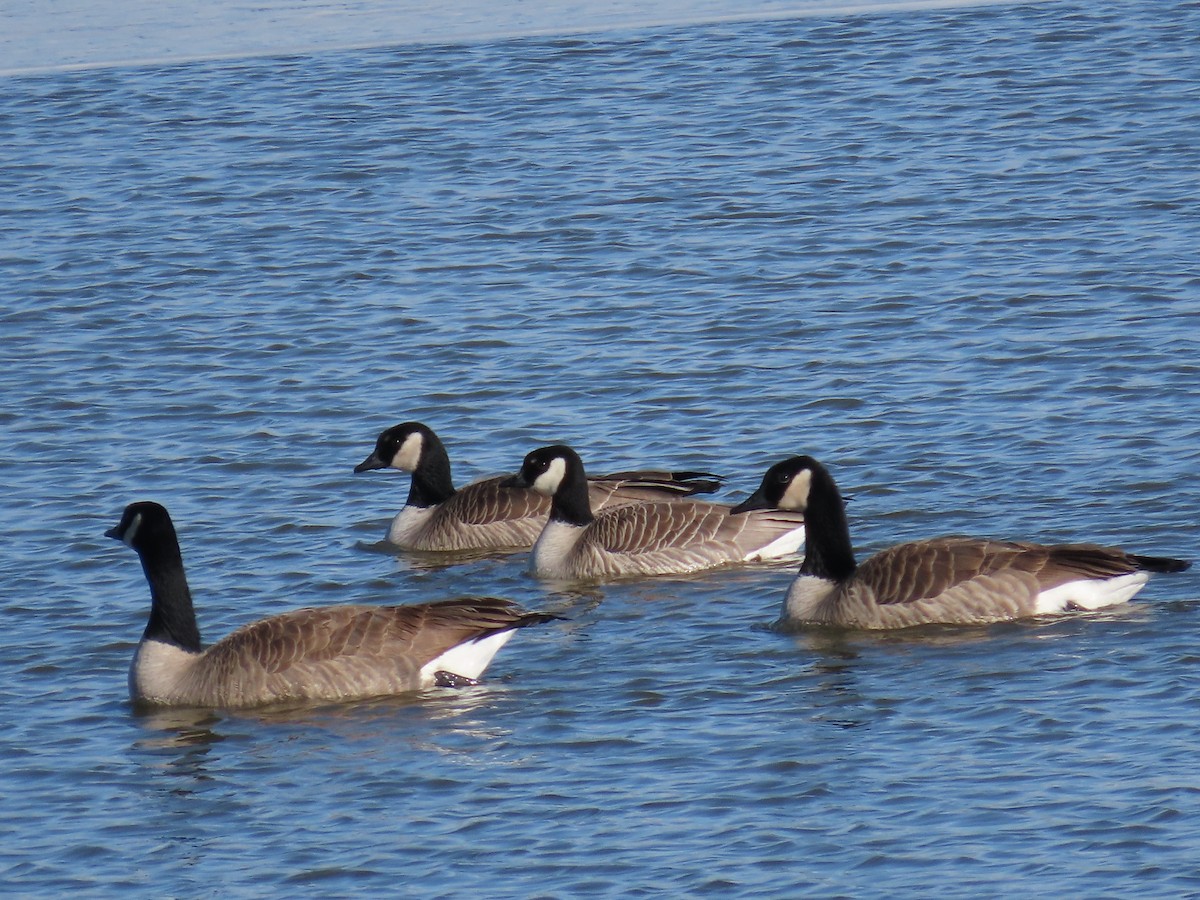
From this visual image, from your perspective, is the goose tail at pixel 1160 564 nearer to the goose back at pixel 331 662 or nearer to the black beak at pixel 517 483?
the goose back at pixel 331 662

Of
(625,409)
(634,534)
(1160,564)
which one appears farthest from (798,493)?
(625,409)

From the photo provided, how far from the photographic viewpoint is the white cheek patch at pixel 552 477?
13.1 m

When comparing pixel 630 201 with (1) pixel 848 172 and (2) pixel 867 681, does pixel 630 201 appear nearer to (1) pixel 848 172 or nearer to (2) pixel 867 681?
(1) pixel 848 172

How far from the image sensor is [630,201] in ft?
68.5

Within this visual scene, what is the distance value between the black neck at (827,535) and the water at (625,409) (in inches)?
16.2

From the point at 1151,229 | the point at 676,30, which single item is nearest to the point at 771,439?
the point at 1151,229

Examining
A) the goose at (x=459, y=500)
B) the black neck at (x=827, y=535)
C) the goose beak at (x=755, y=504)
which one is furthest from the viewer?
the goose at (x=459, y=500)

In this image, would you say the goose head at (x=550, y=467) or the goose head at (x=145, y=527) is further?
the goose head at (x=550, y=467)

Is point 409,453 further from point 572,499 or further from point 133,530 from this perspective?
point 133,530

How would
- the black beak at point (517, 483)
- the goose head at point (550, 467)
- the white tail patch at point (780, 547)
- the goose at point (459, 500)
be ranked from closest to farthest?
1. the white tail patch at point (780, 547)
2. the goose head at point (550, 467)
3. the black beak at point (517, 483)
4. the goose at point (459, 500)

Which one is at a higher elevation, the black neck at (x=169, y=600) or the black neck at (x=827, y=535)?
the black neck at (x=169, y=600)

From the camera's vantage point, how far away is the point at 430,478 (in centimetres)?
1404

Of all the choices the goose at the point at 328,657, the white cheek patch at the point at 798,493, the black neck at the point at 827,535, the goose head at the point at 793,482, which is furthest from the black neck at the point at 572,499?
the goose at the point at 328,657

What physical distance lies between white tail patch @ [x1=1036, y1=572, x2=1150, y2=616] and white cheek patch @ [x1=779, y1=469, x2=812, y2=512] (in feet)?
4.64
